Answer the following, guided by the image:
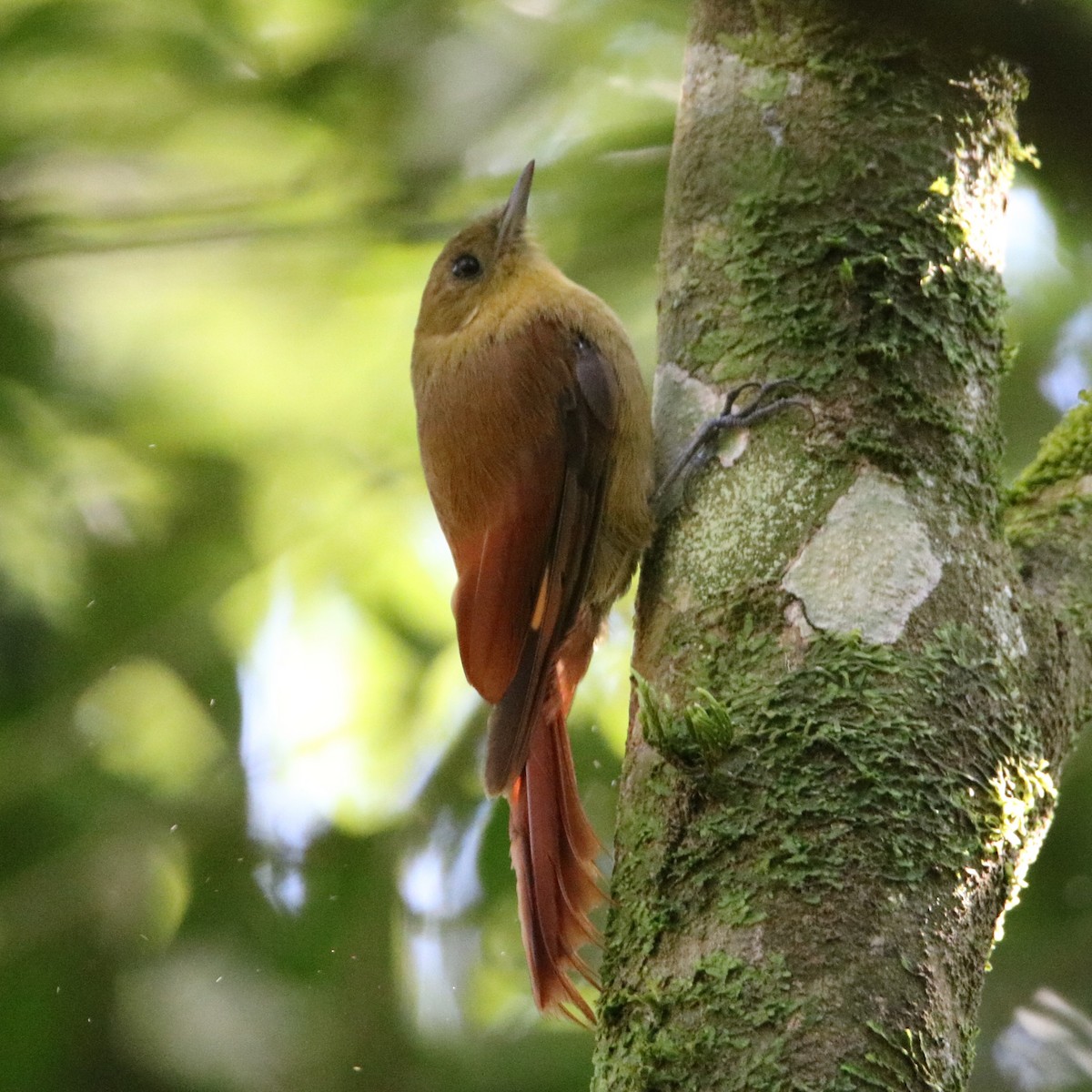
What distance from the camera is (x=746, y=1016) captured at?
4.49 feet

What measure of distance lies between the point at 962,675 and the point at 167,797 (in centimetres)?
219

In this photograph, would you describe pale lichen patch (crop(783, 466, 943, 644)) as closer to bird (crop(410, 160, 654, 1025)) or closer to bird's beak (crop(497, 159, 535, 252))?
bird (crop(410, 160, 654, 1025))

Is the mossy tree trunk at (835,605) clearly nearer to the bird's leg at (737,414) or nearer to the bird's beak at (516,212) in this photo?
the bird's leg at (737,414)

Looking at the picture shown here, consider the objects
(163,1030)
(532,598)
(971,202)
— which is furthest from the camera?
(163,1030)

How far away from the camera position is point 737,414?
1.91 meters

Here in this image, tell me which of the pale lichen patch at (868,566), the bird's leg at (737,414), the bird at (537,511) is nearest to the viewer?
the pale lichen patch at (868,566)

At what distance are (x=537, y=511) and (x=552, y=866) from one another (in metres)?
0.78

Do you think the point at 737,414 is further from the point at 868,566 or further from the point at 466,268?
the point at 466,268

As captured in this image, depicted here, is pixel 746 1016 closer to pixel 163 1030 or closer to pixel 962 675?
pixel 962 675

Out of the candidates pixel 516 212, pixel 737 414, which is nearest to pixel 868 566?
pixel 737 414

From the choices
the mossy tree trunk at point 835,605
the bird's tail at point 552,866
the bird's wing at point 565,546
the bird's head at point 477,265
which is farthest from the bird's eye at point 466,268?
the bird's tail at point 552,866

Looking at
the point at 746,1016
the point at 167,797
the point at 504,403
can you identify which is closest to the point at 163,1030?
the point at 167,797

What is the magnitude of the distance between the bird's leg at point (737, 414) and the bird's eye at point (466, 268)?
1.25m

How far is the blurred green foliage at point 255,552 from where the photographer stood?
113 inches
